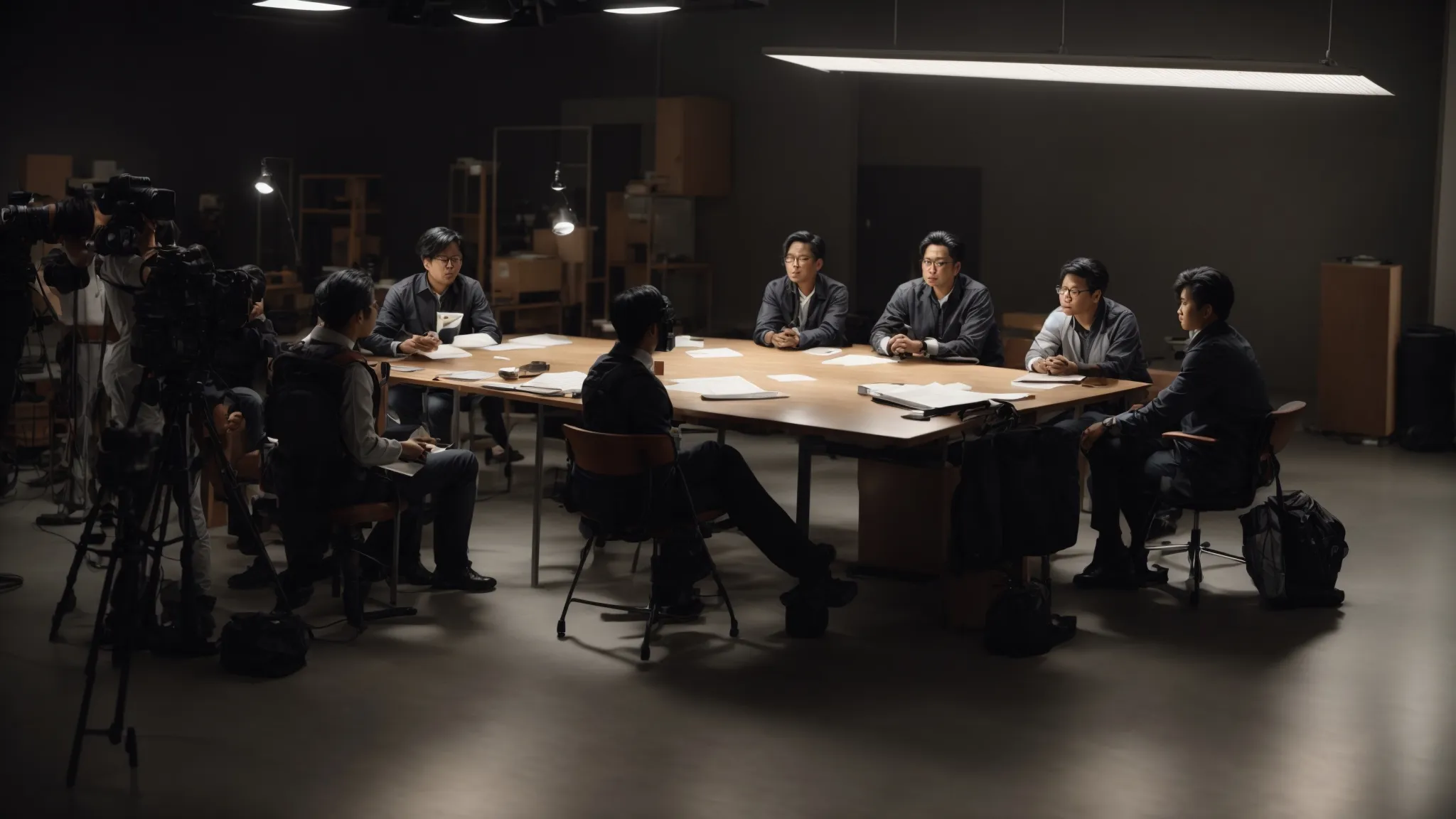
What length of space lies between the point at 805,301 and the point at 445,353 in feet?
6.64

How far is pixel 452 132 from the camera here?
13.7m

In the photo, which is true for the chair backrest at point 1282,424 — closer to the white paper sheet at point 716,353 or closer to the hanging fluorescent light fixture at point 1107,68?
the hanging fluorescent light fixture at point 1107,68

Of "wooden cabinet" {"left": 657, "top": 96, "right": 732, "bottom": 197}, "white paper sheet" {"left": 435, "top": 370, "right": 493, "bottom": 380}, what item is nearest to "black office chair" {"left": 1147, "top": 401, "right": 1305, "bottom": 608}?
"white paper sheet" {"left": 435, "top": 370, "right": 493, "bottom": 380}

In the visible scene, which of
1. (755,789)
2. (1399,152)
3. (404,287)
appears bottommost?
(755,789)

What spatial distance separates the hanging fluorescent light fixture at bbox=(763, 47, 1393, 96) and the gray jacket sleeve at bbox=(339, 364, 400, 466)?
99.9 inches

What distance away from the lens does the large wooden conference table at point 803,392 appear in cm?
509

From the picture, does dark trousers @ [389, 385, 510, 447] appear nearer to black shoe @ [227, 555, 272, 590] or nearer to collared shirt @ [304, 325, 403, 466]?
black shoe @ [227, 555, 272, 590]

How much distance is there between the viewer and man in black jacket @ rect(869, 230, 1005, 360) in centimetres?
691

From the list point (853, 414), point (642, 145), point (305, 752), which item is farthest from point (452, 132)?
point (305, 752)

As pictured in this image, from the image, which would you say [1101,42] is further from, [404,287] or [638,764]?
[638,764]

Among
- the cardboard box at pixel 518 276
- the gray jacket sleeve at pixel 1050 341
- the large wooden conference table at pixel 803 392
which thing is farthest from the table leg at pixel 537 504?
the cardboard box at pixel 518 276

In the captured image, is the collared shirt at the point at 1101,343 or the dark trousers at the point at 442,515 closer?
the dark trousers at the point at 442,515

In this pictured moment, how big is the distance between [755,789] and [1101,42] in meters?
8.49

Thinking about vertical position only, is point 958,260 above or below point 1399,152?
below
